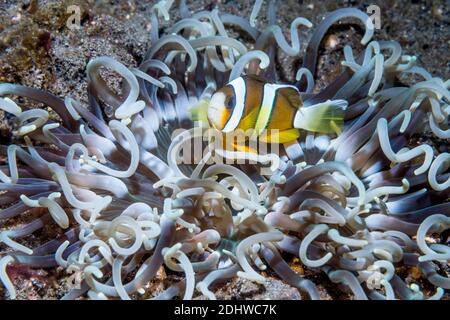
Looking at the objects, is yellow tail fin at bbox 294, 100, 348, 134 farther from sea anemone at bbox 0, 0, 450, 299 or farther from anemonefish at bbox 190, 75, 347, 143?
sea anemone at bbox 0, 0, 450, 299

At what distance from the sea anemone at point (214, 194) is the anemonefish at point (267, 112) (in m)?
0.13

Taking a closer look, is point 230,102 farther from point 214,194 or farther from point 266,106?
point 214,194

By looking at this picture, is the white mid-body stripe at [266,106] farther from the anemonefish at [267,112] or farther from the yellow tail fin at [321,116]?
the yellow tail fin at [321,116]

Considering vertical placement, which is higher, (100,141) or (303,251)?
(100,141)

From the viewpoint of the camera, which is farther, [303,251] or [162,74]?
[162,74]

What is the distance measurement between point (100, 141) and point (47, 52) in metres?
0.72

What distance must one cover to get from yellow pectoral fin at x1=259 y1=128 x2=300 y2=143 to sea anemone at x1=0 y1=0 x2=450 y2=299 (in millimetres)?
81

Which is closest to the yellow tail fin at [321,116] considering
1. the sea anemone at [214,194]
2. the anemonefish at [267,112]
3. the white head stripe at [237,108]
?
the anemonefish at [267,112]

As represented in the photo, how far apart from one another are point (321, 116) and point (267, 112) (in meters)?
0.30

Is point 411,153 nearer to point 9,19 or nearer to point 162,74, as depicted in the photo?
point 162,74

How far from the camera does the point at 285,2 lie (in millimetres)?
3279

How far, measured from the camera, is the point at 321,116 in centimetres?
238
